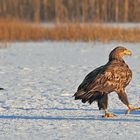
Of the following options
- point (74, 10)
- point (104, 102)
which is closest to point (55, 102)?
point (104, 102)

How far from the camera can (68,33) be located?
19438 mm

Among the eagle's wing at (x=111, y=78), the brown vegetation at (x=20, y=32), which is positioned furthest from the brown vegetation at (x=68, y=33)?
the eagle's wing at (x=111, y=78)

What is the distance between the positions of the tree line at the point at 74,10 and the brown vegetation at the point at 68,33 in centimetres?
84

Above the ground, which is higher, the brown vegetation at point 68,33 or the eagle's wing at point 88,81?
the eagle's wing at point 88,81

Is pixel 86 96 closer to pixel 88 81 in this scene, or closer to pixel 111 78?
pixel 88 81

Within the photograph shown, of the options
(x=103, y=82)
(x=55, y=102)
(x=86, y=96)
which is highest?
(x=103, y=82)

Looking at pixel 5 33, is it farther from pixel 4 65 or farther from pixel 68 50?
pixel 4 65

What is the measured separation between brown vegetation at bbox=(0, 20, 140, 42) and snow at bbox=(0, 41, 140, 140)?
3.40 m

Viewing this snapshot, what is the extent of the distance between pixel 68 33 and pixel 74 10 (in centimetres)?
Result: 780

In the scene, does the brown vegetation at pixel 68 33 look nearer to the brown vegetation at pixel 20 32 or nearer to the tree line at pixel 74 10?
the brown vegetation at pixel 20 32

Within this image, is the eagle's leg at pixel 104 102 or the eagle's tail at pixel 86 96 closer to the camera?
the eagle's tail at pixel 86 96

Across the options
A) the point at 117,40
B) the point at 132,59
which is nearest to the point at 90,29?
the point at 117,40

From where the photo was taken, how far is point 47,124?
6285 mm

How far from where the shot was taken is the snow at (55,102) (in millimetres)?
5848
